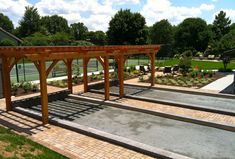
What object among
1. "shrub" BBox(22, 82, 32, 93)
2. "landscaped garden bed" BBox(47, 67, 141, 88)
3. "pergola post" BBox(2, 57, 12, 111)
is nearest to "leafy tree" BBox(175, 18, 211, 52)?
"landscaped garden bed" BBox(47, 67, 141, 88)

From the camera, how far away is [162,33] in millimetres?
64125

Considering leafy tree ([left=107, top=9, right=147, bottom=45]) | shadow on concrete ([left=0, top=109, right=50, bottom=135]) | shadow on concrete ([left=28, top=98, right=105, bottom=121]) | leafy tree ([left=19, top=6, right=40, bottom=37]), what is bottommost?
shadow on concrete ([left=0, top=109, right=50, bottom=135])

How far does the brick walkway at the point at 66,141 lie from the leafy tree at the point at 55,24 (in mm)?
94094

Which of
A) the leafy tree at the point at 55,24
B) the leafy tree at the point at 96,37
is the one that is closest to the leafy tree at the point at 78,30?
the leafy tree at the point at 55,24

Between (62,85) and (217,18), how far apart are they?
224 feet

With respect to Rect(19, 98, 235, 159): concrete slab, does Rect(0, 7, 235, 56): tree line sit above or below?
above

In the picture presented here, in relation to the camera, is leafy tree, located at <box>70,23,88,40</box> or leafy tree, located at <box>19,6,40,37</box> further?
leafy tree, located at <box>70,23,88,40</box>

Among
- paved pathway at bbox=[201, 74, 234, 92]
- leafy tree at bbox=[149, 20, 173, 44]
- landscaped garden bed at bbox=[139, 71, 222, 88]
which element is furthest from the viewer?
leafy tree at bbox=[149, 20, 173, 44]

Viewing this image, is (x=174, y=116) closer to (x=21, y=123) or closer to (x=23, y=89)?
(x=21, y=123)

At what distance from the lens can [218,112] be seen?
1166 centimetres

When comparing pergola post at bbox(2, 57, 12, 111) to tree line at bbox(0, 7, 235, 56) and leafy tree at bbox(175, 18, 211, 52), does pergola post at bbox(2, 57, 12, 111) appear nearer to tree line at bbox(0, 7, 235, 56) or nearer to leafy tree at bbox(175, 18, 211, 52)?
tree line at bbox(0, 7, 235, 56)

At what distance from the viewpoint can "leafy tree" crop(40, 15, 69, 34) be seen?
101213mm

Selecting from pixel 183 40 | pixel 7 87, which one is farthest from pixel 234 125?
pixel 183 40

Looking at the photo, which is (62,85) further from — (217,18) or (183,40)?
(217,18)
